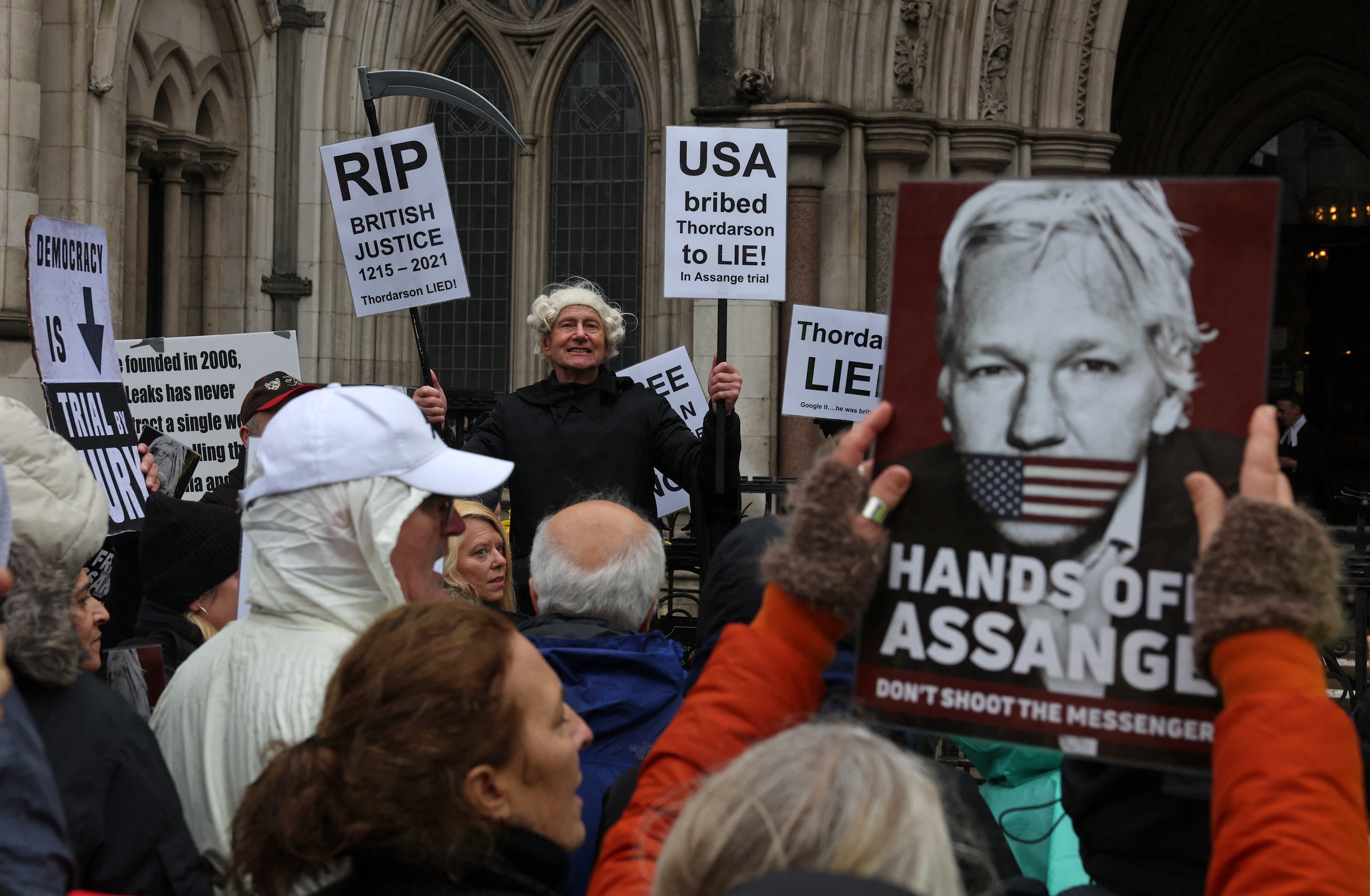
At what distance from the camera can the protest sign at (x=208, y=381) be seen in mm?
6254

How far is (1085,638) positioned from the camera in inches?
67.7

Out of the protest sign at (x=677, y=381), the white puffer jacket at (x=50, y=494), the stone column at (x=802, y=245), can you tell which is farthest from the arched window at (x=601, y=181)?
the white puffer jacket at (x=50, y=494)

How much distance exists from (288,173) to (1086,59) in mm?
5706

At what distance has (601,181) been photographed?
37.1 ft

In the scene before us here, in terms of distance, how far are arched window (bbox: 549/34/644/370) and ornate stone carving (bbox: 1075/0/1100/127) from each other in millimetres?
3133

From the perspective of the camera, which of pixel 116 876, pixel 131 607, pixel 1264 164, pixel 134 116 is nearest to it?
pixel 116 876

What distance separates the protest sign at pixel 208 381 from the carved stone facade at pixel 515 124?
253 cm

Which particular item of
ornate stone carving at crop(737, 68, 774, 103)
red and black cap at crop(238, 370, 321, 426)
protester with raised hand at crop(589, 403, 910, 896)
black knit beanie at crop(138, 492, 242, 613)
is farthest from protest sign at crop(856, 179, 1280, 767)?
ornate stone carving at crop(737, 68, 774, 103)

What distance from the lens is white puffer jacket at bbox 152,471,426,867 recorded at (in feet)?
7.13

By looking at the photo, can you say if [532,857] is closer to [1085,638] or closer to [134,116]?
[1085,638]

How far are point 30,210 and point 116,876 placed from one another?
24.2 feet

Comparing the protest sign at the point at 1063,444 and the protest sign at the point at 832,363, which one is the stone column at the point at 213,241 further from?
the protest sign at the point at 1063,444

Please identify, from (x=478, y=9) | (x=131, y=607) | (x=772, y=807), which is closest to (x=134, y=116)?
(x=478, y=9)

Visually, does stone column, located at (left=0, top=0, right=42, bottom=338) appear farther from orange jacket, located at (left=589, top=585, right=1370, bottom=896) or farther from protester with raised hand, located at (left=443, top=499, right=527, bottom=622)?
orange jacket, located at (left=589, top=585, right=1370, bottom=896)
